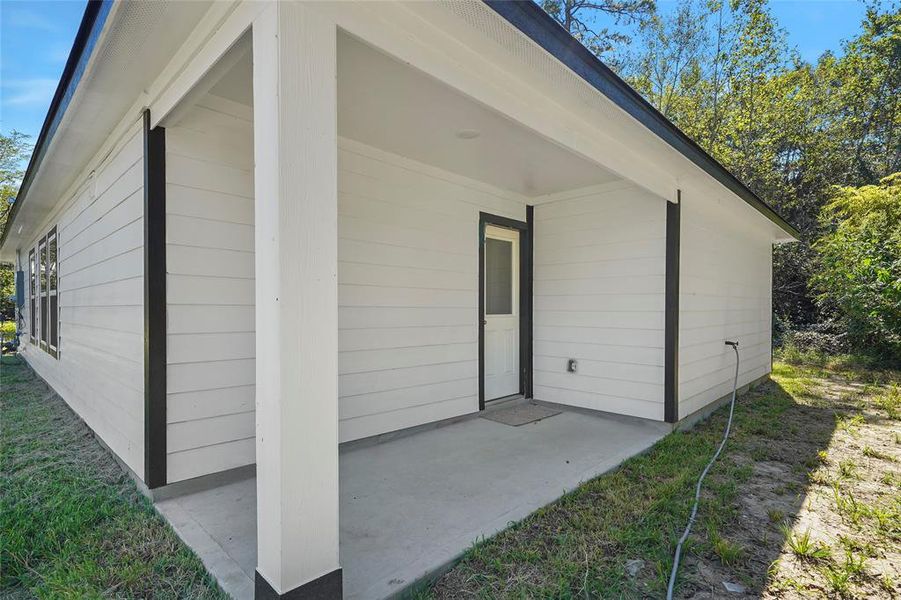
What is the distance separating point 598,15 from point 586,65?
10667 millimetres

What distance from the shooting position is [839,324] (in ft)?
30.1

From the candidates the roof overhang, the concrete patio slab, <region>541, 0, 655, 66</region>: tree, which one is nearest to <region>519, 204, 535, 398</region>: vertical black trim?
the concrete patio slab

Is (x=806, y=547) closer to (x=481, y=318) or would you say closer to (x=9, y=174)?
(x=481, y=318)

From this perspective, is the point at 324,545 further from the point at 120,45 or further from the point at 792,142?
the point at 792,142

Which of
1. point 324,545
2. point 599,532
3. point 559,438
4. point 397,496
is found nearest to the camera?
point 324,545

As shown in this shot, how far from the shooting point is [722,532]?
240 cm

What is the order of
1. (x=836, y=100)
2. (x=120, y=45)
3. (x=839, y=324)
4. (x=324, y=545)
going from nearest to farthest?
(x=324, y=545) < (x=120, y=45) < (x=839, y=324) < (x=836, y=100)

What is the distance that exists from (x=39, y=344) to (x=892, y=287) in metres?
13.4

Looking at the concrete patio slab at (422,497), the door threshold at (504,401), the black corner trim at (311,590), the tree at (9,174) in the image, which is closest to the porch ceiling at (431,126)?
the black corner trim at (311,590)

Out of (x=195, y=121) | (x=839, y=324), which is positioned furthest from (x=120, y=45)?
(x=839, y=324)

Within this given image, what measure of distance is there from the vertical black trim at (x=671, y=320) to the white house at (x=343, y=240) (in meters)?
0.03

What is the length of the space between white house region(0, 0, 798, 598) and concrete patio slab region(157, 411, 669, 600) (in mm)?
295

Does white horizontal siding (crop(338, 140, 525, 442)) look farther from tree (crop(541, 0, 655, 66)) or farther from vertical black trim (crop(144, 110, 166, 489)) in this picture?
tree (crop(541, 0, 655, 66))

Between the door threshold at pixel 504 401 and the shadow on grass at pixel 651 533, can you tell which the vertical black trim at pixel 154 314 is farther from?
the door threshold at pixel 504 401
